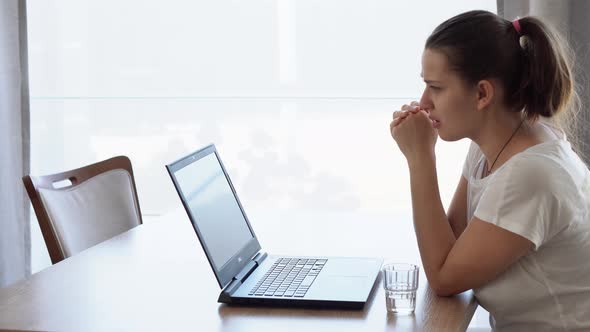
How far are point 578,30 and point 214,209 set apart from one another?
64.5 inches

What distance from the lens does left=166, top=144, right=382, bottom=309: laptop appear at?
1.49 meters

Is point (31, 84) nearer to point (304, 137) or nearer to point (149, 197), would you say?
point (149, 197)

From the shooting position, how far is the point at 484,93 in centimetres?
157

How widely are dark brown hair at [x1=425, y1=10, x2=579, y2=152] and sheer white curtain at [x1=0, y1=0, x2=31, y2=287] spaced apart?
2.24 m

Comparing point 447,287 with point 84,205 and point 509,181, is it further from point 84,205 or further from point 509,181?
point 84,205

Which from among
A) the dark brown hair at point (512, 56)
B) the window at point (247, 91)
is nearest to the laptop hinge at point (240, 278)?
the dark brown hair at point (512, 56)

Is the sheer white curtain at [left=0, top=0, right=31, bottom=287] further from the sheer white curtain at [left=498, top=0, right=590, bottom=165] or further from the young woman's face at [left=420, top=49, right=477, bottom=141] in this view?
the young woman's face at [left=420, top=49, right=477, bottom=141]

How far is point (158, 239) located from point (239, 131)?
1.40m

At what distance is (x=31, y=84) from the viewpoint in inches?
139

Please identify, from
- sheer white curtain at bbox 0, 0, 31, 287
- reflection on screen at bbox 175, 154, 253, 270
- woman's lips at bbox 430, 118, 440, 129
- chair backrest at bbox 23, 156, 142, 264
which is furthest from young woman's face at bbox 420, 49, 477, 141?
sheer white curtain at bbox 0, 0, 31, 287

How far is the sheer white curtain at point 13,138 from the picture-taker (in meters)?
3.32

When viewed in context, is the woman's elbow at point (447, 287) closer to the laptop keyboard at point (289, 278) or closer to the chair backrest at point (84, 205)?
the laptop keyboard at point (289, 278)

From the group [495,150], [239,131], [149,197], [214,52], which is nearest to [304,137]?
[239,131]

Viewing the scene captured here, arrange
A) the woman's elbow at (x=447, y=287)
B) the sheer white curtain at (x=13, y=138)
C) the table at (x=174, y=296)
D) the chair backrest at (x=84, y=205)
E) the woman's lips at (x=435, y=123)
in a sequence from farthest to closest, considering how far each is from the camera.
A: the sheer white curtain at (x=13, y=138), the chair backrest at (x=84, y=205), the woman's lips at (x=435, y=123), the woman's elbow at (x=447, y=287), the table at (x=174, y=296)
